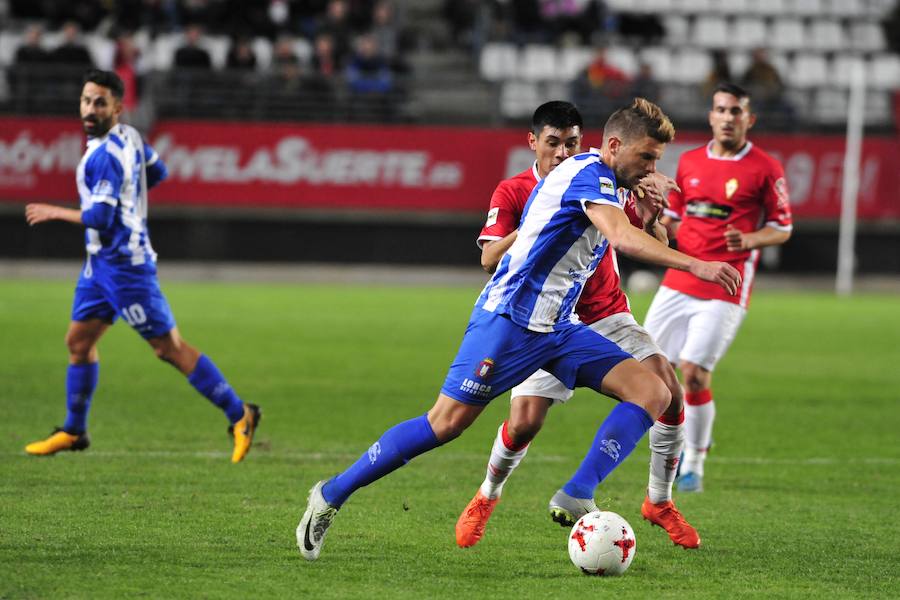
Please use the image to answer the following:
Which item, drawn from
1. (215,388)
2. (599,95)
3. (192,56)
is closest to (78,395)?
(215,388)

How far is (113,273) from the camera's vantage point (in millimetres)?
8516

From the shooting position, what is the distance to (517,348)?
238 inches

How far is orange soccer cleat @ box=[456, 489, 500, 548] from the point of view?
6410 mm

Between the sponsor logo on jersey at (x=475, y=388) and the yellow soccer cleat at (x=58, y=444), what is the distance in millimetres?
3612

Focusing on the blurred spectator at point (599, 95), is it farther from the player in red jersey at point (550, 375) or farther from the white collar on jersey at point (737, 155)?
the player in red jersey at point (550, 375)

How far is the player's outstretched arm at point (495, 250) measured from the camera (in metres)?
6.50

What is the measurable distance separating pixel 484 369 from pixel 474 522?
0.89m

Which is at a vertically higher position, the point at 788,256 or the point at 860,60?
the point at 860,60

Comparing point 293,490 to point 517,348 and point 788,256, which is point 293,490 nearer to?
point 517,348

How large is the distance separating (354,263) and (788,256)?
7439 mm

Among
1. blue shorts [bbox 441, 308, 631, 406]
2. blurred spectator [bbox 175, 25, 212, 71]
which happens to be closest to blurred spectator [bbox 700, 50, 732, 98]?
blurred spectator [bbox 175, 25, 212, 71]

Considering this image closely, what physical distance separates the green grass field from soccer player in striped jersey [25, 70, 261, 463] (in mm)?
310

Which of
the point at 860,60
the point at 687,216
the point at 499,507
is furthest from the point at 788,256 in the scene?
the point at 499,507

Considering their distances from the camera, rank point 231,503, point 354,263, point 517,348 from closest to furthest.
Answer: point 517,348 < point 231,503 < point 354,263
